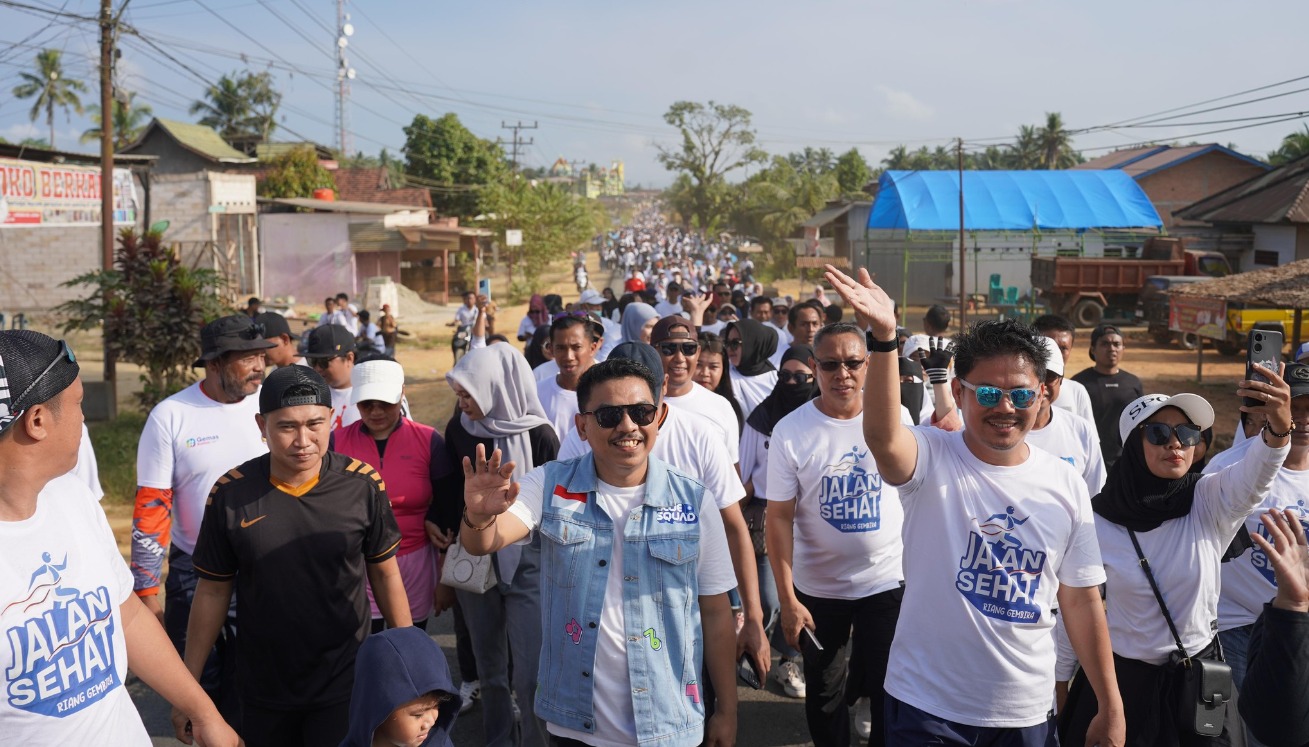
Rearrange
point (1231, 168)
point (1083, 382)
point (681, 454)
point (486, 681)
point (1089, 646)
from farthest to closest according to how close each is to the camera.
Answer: point (1231, 168) < point (1083, 382) < point (486, 681) < point (681, 454) < point (1089, 646)

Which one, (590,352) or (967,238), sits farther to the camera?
(967,238)

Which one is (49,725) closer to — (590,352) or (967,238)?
(590,352)

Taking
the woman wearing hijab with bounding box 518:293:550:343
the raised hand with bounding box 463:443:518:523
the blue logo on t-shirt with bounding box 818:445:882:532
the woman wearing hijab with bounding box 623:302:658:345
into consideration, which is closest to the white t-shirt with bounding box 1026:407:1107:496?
the blue logo on t-shirt with bounding box 818:445:882:532

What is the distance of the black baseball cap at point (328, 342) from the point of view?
5.55 meters

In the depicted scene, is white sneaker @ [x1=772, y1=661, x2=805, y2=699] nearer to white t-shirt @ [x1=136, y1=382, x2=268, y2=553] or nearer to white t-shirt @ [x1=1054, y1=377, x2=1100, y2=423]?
white t-shirt @ [x1=1054, y1=377, x2=1100, y2=423]

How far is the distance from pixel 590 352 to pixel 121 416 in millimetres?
11450

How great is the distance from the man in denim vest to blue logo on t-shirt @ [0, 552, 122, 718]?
95cm

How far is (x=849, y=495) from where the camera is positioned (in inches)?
172

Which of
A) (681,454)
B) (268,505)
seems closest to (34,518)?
(268,505)

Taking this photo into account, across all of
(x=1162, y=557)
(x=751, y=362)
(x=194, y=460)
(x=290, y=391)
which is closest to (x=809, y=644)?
(x=1162, y=557)

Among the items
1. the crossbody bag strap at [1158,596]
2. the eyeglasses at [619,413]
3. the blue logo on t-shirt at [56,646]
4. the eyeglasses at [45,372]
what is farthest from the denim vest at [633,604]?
the crossbody bag strap at [1158,596]

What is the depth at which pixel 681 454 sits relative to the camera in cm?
405

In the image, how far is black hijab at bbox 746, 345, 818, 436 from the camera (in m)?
5.36

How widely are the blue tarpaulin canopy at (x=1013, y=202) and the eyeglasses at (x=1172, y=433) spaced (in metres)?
29.2
